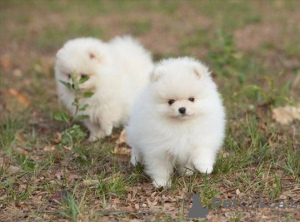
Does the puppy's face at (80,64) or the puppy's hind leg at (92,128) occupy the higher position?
Answer: the puppy's face at (80,64)

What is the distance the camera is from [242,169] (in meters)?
4.27

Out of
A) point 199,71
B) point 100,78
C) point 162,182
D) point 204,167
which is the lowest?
point 162,182

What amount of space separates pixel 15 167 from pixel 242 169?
1949mm

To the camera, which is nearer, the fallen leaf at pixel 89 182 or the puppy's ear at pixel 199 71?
the puppy's ear at pixel 199 71

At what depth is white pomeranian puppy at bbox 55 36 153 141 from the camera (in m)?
5.36

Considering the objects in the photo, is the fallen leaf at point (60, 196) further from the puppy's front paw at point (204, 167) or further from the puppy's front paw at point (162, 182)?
the puppy's front paw at point (204, 167)

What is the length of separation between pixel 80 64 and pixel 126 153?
1.11 meters

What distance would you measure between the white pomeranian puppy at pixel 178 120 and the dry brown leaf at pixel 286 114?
151 centimetres

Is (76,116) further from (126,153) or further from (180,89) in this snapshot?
(180,89)

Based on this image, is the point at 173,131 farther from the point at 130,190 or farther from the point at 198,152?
the point at 130,190

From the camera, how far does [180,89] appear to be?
377 centimetres

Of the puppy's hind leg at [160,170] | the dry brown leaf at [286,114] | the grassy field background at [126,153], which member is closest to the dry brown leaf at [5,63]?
the grassy field background at [126,153]

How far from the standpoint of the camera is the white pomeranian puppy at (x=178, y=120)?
3799 mm

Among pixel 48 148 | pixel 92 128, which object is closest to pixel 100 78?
pixel 92 128
